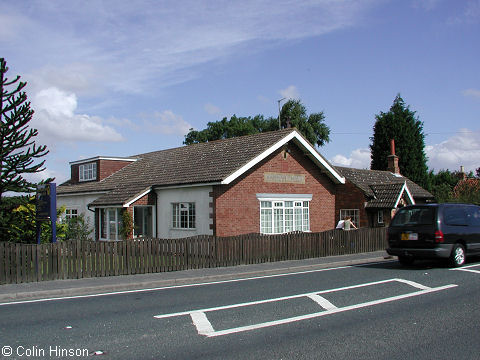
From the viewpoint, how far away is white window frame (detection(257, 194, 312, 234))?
22.3 metres

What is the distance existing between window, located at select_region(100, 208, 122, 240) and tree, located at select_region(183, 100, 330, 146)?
37.4 meters

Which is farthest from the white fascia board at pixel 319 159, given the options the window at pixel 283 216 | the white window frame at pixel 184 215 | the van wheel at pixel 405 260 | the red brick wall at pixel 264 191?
the van wheel at pixel 405 260

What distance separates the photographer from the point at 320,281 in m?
12.3

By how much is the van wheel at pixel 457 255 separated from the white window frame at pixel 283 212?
9.31 meters

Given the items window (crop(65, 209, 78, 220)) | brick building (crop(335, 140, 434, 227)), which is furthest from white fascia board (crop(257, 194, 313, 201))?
window (crop(65, 209, 78, 220))

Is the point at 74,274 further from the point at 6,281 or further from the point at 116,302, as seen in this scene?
the point at 116,302

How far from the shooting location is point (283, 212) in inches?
908

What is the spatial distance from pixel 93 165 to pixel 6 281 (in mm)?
19051

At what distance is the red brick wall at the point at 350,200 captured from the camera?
1102 inches

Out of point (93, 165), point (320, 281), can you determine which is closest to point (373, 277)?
point (320, 281)

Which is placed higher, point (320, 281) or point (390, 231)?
point (390, 231)

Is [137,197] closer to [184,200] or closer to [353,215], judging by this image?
[184,200]

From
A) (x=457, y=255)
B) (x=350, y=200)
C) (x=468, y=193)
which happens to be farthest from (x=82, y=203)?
(x=468, y=193)

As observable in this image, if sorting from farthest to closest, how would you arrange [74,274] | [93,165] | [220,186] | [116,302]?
[93,165], [220,186], [74,274], [116,302]
